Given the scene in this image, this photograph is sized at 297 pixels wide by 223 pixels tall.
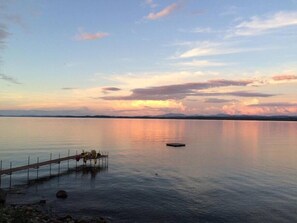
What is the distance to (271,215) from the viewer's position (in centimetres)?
4050

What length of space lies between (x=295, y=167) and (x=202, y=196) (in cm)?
3901

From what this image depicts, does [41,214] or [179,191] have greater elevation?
[41,214]

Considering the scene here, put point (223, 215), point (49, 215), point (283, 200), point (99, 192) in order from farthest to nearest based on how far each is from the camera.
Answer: point (99, 192), point (283, 200), point (223, 215), point (49, 215)

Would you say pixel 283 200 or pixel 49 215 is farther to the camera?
pixel 283 200

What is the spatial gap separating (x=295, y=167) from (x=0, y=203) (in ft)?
209

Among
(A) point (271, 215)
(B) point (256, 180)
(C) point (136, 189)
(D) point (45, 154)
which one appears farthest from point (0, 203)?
(D) point (45, 154)

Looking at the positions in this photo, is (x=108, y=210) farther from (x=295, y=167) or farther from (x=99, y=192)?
(x=295, y=167)

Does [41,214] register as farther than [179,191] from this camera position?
No

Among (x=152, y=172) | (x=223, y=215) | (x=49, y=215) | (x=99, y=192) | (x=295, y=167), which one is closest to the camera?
(x=49, y=215)

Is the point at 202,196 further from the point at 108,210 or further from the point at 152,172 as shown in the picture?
the point at 152,172

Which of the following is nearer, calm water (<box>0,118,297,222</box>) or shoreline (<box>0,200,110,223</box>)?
shoreline (<box>0,200,110,223</box>)

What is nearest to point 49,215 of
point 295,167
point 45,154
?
point 45,154

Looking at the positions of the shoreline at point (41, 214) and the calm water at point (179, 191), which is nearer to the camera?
the shoreline at point (41, 214)

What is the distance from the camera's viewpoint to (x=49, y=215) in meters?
37.3
